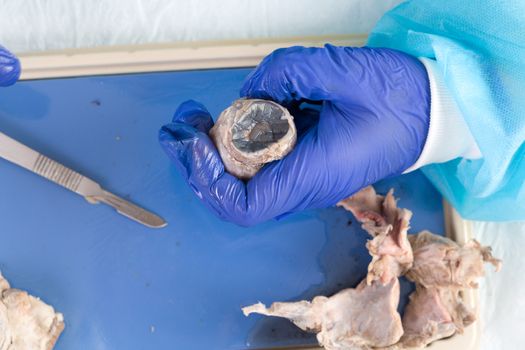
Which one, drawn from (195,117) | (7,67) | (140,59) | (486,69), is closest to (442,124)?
(486,69)

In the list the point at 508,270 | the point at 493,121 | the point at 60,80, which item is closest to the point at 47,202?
the point at 60,80

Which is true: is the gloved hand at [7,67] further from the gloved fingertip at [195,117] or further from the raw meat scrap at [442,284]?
the raw meat scrap at [442,284]

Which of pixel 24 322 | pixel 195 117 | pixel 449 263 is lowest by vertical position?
pixel 24 322

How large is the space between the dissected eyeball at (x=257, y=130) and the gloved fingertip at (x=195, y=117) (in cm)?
16

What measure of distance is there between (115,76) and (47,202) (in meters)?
0.32

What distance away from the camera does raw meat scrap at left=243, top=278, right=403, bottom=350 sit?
3.33ft

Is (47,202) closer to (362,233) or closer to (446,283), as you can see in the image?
(362,233)

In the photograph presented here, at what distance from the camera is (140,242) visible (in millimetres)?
1119

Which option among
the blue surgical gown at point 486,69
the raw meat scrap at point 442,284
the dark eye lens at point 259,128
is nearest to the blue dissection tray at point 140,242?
the raw meat scrap at point 442,284

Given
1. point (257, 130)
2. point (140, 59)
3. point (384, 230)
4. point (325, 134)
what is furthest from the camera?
point (140, 59)

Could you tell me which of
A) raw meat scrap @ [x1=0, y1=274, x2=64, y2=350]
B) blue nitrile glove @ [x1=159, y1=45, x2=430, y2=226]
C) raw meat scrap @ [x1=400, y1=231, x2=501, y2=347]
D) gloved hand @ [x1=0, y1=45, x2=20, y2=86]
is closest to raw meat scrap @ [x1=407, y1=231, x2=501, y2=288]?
raw meat scrap @ [x1=400, y1=231, x2=501, y2=347]

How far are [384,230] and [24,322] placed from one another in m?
0.75

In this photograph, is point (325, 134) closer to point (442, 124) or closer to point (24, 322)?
point (442, 124)

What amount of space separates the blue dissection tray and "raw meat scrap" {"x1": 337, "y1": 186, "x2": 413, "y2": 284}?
73 millimetres
